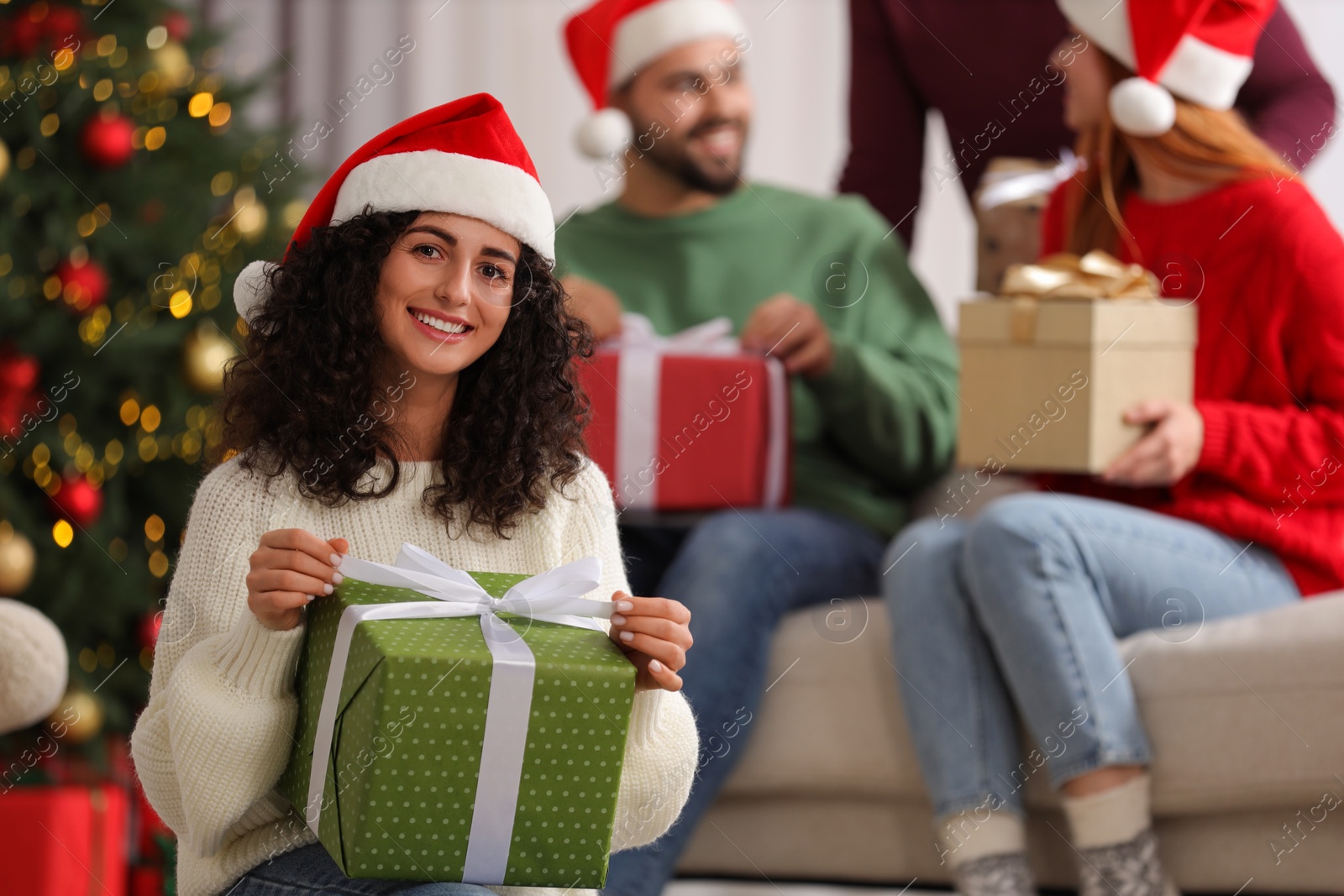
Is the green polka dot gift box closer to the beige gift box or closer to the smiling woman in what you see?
the smiling woman

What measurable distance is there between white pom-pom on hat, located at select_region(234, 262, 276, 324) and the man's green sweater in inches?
36.7

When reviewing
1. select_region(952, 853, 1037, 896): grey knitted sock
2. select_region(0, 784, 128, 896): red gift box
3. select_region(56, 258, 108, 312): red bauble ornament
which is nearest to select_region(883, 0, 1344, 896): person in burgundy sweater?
select_region(952, 853, 1037, 896): grey knitted sock

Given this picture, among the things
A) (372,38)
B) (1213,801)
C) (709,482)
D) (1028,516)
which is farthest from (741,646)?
(372,38)

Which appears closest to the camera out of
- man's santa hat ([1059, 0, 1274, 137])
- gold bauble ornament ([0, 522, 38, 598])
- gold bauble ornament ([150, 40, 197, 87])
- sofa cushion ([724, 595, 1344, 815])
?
sofa cushion ([724, 595, 1344, 815])

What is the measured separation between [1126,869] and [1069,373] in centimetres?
53

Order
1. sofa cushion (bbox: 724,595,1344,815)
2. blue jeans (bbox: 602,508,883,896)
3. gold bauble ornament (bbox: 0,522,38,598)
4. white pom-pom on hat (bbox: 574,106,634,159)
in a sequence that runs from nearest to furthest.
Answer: sofa cushion (bbox: 724,595,1344,815)
blue jeans (bbox: 602,508,883,896)
gold bauble ornament (bbox: 0,522,38,598)
white pom-pom on hat (bbox: 574,106,634,159)

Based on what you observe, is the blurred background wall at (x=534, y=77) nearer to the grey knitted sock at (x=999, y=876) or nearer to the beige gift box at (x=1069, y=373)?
the beige gift box at (x=1069, y=373)

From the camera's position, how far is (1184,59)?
1.57 metres

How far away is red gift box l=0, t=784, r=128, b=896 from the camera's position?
4.82 ft

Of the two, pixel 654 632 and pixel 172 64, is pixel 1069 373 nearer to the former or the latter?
pixel 654 632

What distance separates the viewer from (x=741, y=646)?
5.03ft

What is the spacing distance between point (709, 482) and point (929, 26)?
940 millimetres

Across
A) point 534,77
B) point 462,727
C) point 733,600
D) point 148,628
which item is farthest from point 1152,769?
point 534,77

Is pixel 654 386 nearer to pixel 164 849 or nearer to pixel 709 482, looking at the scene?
pixel 709 482
